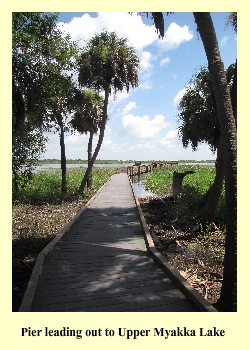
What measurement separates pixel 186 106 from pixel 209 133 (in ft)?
8.21

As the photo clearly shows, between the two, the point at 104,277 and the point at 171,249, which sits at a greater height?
the point at 104,277

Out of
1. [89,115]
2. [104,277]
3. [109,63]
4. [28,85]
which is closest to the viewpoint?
[104,277]

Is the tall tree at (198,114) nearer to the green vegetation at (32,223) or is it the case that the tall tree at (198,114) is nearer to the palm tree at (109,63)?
the palm tree at (109,63)

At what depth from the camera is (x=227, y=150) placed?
461 centimetres

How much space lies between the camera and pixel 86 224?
8.84m

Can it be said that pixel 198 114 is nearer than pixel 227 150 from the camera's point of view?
No

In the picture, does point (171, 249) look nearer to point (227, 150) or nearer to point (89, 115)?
point (227, 150)

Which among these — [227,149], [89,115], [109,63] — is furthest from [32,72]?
[89,115]

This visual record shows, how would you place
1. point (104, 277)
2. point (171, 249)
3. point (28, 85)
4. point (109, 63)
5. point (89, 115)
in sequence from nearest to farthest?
1. point (104, 277)
2. point (28, 85)
3. point (171, 249)
4. point (109, 63)
5. point (89, 115)

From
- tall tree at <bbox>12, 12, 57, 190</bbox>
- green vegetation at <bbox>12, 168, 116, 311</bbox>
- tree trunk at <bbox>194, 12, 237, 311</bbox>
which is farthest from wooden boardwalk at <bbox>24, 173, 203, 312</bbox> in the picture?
tall tree at <bbox>12, 12, 57, 190</bbox>

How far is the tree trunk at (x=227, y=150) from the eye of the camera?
14.5 feet

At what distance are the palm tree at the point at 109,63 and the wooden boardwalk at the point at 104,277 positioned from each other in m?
10.7

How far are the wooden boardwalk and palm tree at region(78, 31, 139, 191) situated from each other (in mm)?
10718

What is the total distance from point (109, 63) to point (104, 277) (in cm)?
1388
